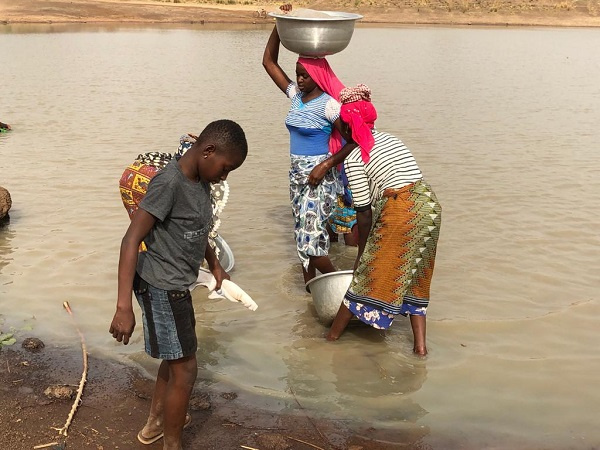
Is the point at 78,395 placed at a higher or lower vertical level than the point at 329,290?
lower

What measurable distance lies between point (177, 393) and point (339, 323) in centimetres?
152

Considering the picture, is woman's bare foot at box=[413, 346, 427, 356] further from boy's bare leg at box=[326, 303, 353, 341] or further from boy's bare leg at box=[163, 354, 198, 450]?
boy's bare leg at box=[163, 354, 198, 450]

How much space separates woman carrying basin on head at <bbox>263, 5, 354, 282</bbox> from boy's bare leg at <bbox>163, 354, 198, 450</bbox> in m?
1.76

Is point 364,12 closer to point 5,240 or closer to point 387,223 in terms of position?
point 5,240

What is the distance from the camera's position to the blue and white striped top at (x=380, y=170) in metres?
3.81

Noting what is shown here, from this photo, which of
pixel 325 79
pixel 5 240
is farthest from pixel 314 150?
pixel 5 240

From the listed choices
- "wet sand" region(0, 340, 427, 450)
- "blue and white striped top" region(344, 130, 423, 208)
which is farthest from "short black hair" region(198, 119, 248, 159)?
"wet sand" region(0, 340, 427, 450)

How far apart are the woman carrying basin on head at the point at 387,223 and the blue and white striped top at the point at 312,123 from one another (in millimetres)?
342

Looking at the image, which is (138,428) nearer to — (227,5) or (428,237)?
(428,237)

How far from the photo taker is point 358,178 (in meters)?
3.95

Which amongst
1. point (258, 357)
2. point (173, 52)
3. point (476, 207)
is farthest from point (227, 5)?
point (258, 357)

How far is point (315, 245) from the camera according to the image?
4547mm

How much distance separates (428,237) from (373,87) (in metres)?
11.3

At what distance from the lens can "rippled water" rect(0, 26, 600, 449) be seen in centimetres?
377
